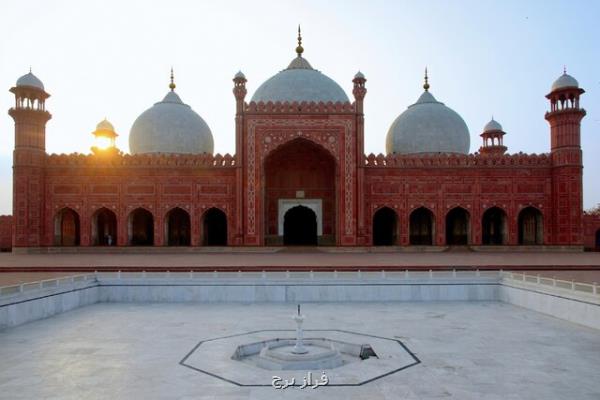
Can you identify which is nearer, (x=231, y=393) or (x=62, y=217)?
(x=231, y=393)

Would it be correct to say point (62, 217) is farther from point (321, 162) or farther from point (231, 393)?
point (231, 393)

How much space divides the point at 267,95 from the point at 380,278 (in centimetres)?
1293

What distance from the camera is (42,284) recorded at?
28.5ft

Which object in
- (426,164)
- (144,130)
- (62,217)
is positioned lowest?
(62,217)

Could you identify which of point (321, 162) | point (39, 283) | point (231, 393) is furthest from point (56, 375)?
point (321, 162)

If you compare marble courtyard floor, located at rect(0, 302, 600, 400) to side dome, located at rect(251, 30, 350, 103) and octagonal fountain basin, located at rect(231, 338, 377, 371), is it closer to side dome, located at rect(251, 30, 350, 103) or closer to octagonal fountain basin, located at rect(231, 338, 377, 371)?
octagonal fountain basin, located at rect(231, 338, 377, 371)

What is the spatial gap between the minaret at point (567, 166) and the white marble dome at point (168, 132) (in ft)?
45.9

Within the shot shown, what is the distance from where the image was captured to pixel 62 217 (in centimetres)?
2000

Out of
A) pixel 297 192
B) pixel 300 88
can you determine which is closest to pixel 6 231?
pixel 297 192

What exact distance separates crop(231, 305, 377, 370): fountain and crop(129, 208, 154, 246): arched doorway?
15.1m

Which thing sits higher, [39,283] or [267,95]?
[267,95]

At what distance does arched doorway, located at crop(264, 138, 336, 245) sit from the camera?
19750 millimetres

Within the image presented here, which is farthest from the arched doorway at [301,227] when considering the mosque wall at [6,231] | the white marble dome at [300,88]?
the mosque wall at [6,231]

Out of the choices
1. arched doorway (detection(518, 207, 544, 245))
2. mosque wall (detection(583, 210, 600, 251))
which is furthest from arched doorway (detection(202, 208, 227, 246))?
mosque wall (detection(583, 210, 600, 251))
